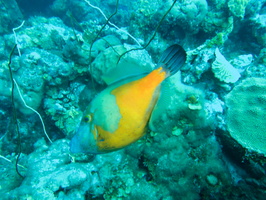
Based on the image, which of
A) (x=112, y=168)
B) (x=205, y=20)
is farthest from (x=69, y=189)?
(x=205, y=20)

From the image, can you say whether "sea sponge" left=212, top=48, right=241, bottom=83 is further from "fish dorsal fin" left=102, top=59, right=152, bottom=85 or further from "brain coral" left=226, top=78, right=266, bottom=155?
"fish dorsal fin" left=102, top=59, right=152, bottom=85

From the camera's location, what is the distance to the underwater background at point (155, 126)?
2449mm

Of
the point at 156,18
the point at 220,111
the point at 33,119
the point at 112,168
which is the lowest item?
the point at 33,119

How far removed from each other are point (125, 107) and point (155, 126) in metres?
0.41

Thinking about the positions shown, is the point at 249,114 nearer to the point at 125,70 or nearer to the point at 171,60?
the point at 171,60

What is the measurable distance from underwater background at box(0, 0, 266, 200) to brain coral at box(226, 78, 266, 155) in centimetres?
1

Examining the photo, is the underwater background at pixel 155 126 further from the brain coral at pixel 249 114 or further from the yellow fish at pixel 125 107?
Result: the yellow fish at pixel 125 107

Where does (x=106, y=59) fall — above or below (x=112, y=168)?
above

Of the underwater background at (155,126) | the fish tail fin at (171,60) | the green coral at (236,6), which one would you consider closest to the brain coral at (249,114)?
the underwater background at (155,126)

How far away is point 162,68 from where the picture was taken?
1410mm

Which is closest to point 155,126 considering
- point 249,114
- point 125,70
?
point 125,70

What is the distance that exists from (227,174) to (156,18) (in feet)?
14.2

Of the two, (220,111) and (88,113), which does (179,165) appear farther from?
(88,113)

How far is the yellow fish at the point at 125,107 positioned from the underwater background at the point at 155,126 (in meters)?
0.23
